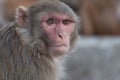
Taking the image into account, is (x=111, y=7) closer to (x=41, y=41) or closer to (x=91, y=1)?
(x=91, y=1)

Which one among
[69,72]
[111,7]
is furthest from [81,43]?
[111,7]

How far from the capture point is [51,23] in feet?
22.3

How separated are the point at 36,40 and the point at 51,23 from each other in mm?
287

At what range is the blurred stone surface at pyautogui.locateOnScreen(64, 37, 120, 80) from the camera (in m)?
10.8

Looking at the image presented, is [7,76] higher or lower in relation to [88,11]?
higher

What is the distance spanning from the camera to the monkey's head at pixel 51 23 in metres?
6.75

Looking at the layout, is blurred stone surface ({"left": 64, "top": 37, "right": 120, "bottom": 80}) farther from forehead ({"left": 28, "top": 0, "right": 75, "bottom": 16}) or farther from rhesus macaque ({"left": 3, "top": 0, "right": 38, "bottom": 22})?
rhesus macaque ({"left": 3, "top": 0, "right": 38, "bottom": 22})

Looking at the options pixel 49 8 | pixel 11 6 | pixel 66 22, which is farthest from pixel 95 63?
pixel 11 6

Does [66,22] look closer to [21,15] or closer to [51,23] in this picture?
[51,23]

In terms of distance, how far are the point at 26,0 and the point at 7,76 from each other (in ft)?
32.2

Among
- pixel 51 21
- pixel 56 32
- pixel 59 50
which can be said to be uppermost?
pixel 51 21

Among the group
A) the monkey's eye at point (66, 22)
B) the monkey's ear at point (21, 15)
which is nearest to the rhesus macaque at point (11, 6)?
the monkey's ear at point (21, 15)

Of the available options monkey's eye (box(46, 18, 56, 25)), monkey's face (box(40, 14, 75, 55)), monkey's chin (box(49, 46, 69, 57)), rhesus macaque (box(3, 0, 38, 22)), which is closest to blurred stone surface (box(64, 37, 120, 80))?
monkey's chin (box(49, 46, 69, 57))

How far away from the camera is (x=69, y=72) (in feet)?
37.0
